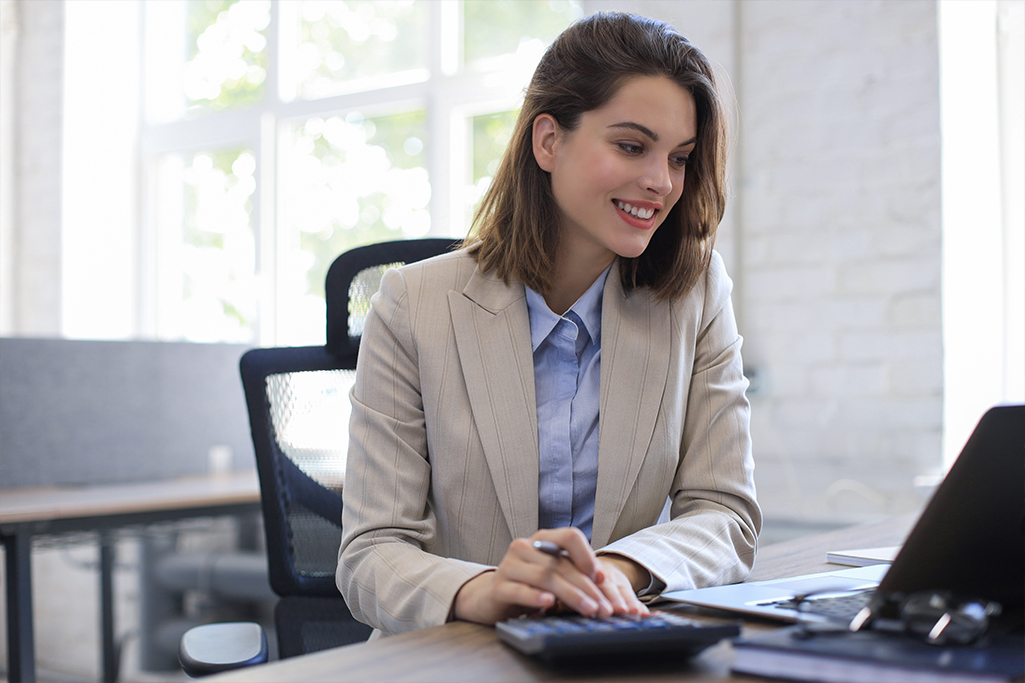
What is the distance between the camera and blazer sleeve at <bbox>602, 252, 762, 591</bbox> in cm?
91

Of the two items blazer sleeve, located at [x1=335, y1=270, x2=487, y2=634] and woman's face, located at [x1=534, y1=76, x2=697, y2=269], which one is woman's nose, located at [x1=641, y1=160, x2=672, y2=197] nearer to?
woman's face, located at [x1=534, y1=76, x2=697, y2=269]

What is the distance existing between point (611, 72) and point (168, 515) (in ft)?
5.54

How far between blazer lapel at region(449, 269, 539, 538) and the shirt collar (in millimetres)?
31

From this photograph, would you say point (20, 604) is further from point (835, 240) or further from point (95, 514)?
point (835, 240)

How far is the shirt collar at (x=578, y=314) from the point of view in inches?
45.4

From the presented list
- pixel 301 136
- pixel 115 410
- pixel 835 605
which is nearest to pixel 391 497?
pixel 835 605

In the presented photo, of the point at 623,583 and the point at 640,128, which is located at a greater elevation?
the point at 640,128

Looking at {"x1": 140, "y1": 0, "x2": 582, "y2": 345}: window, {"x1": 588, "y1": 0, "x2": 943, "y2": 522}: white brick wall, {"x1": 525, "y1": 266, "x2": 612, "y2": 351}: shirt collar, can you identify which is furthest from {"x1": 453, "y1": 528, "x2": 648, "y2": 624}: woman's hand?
{"x1": 140, "y1": 0, "x2": 582, "y2": 345}: window

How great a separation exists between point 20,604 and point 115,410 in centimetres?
82

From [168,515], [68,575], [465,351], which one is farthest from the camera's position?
[68,575]

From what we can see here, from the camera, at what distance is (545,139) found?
4.00 ft

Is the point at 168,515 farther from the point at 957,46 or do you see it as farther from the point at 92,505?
the point at 957,46

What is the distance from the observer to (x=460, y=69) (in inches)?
133

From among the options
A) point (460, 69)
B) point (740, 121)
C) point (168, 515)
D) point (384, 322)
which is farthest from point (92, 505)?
point (460, 69)
